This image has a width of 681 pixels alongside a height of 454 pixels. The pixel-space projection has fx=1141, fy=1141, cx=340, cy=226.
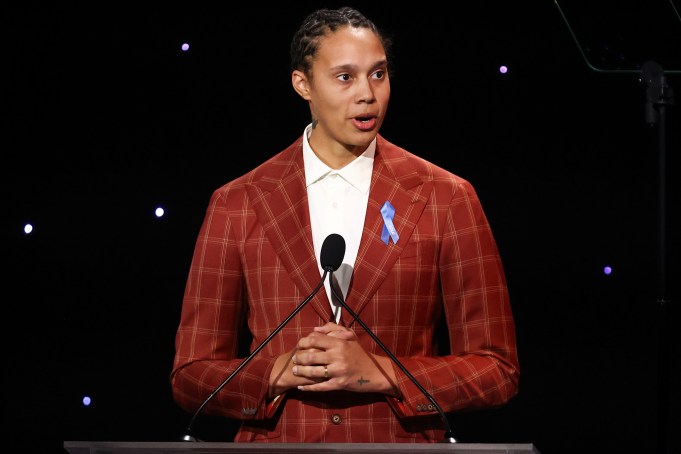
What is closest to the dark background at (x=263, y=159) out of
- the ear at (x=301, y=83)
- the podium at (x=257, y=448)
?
the ear at (x=301, y=83)

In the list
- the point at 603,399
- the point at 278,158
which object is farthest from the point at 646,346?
the point at 278,158

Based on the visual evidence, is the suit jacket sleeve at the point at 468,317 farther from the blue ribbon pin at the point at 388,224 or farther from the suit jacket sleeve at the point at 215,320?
the suit jacket sleeve at the point at 215,320

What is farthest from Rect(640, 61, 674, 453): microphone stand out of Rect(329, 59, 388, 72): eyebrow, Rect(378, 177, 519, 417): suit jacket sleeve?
Rect(329, 59, 388, 72): eyebrow

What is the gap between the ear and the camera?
279cm

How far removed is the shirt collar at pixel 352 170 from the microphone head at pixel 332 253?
434 mm

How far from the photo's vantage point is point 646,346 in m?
3.02

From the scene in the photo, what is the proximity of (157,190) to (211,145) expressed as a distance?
19 cm

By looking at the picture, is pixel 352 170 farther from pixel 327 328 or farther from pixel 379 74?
pixel 327 328

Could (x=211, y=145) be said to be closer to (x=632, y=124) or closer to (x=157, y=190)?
(x=157, y=190)

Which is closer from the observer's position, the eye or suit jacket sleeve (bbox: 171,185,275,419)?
suit jacket sleeve (bbox: 171,185,275,419)

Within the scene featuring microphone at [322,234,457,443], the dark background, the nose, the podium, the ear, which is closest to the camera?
the podium

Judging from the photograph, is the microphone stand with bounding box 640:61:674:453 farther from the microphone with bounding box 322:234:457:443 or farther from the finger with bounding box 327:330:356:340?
the finger with bounding box 327:330:356:340

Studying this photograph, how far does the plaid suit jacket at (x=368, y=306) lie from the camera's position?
2533mm

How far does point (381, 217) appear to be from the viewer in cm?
265
